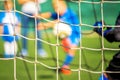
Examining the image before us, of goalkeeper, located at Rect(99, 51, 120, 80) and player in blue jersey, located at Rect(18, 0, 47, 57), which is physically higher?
player in blue jersey, located at Rect(18, 0, 47, 57)

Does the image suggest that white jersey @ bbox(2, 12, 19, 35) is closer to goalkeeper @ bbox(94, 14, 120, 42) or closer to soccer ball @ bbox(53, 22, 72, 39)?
soccer ball @ bbox(53, 22, 72, 39)

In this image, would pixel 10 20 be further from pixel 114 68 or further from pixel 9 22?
pixel 114 68

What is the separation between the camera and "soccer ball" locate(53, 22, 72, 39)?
975 millimetres

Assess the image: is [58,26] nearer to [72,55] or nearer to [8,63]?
[72,55]

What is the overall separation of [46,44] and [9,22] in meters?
0.17

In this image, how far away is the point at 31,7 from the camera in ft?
3.20

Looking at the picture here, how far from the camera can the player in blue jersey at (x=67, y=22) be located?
968mm

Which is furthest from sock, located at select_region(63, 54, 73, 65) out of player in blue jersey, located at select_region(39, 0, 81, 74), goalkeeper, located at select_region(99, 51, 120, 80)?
goalkeeper, located at select_region(99, 51, 120, 80)

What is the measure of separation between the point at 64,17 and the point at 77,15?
50 millimetres

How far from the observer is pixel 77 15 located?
3.17ft

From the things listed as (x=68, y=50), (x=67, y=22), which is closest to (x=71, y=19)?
(x=67, y=22)

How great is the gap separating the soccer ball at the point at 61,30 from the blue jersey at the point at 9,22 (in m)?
0.15

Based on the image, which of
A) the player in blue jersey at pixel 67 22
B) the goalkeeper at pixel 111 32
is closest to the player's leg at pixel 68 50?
the player in blue jersey at pixel 67 22

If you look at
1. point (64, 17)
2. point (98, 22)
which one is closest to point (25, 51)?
point (64, 17)
